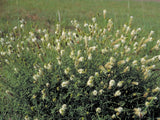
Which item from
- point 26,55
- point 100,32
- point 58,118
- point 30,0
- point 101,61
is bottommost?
point 58,118

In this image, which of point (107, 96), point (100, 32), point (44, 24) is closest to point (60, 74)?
point (107, 96)

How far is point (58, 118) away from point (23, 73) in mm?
794

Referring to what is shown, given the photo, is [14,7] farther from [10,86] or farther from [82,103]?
[82,103]

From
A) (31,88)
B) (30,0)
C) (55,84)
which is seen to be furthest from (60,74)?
(30,0)

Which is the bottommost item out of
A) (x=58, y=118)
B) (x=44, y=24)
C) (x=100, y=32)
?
(x=58, y=118)

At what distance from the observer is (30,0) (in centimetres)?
923

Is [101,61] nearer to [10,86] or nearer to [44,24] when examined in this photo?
[10,86]

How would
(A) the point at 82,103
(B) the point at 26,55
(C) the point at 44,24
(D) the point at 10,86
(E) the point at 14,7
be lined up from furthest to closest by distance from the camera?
(E) the point at 14,7
(C) the point at 44,24
(B) the point at 26,55
(D) the point at 10,86
(A) the point at 82,103

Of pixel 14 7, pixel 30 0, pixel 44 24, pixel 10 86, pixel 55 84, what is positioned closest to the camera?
pixel 55 84

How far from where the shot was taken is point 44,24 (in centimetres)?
600

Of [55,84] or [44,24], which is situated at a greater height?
[44,24]

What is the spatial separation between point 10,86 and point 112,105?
1.36 meters

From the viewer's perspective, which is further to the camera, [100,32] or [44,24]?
[44,24]

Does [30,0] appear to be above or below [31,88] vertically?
above
